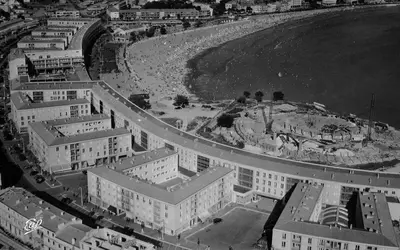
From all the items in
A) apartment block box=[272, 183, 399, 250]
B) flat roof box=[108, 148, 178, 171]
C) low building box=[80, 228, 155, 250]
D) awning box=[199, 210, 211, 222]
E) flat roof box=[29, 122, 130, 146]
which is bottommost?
awning box=[199, 210, 211, 222]

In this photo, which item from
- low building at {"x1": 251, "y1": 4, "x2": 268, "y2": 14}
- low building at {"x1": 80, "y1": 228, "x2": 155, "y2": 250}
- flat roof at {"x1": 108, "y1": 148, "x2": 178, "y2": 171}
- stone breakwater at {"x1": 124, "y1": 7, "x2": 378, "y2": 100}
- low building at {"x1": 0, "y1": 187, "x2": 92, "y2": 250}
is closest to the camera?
low building at {"x1": 80, "y1": 228, "x2": 155, "y2": 250}

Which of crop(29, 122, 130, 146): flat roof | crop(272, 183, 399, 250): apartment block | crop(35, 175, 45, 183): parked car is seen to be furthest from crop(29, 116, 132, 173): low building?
crop(272, 183, 399, 250): apartment block

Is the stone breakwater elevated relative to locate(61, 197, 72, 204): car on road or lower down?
elevated

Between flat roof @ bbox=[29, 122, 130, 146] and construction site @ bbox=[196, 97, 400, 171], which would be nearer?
flat roof @ bbox=[29, 122, 130, 146]

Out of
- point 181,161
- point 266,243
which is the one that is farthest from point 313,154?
point 266,243

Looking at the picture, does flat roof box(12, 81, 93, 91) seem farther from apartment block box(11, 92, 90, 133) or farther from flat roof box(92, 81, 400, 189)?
flat roof box(92, 81, 400, 189)

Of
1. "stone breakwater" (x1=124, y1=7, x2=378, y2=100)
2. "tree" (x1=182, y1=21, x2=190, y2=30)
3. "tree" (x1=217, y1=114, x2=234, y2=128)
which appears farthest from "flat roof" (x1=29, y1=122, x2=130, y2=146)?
"tree" (x1=182, y1=21, x2=190, y2=30)

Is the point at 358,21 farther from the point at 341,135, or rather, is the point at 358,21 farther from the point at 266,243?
the point at 266,243

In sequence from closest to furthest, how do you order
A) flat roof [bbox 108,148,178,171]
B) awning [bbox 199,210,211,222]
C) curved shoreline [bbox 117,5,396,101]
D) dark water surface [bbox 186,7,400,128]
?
awning [bbox 199,210,211,222]
flat roof [bbox 108,148,178,171]
dark water surface [bbox 186,7,400,128]
curved shoreline [bbox 117,5,396,101]

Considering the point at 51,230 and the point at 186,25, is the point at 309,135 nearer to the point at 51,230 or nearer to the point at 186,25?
the point at 51,230
